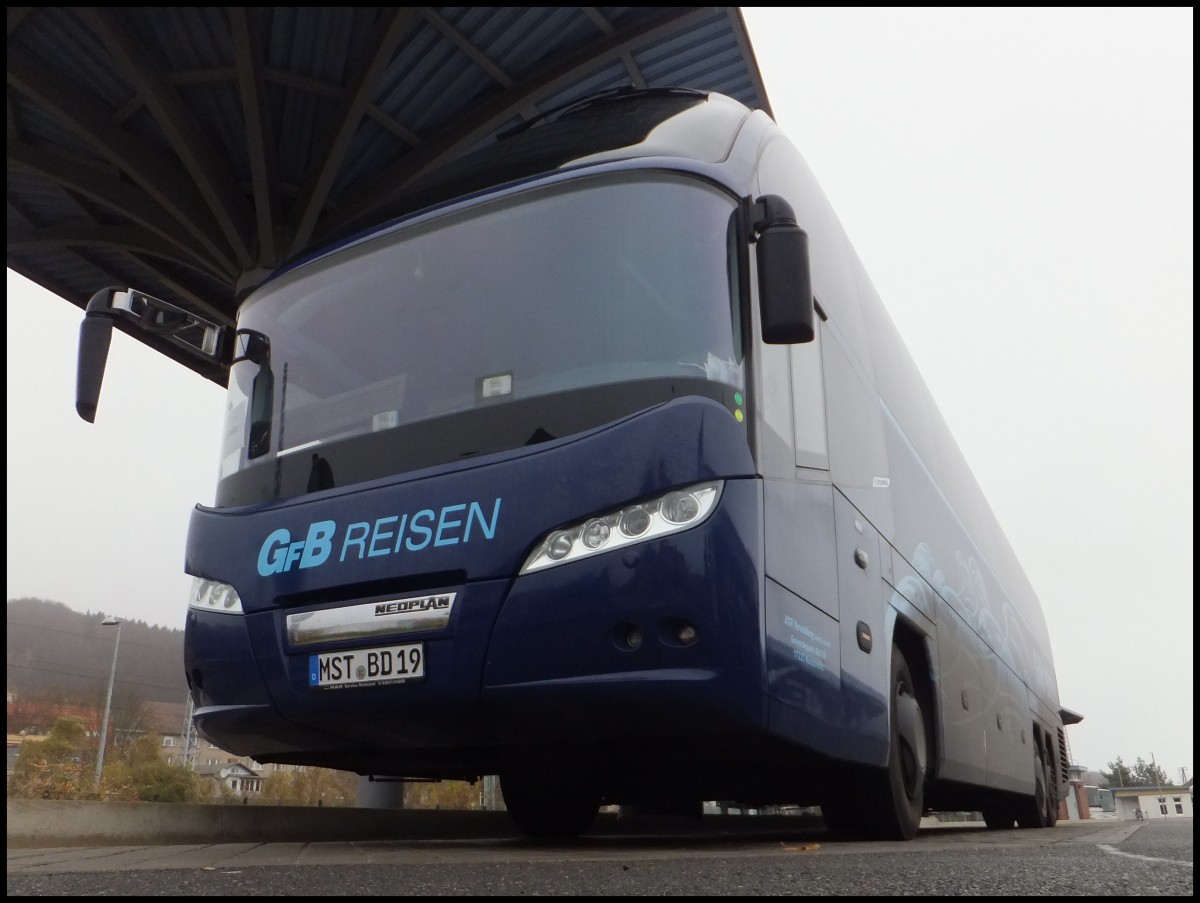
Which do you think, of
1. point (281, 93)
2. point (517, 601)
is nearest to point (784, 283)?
point (517, 601)

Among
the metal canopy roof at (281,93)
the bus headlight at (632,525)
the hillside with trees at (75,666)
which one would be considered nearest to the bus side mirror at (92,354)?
the bus headlight at (632,525)

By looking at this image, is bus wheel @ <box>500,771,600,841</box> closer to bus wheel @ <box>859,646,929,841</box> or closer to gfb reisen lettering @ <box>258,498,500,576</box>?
bus wheel @ <box>859,646,929,841</box>

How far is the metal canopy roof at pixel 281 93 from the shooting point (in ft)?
34.7

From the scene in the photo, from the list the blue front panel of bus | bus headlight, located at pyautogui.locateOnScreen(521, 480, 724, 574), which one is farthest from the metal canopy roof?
bus headlight, located at pyautogui.locateOnScreen(521, 480, 724, 574)

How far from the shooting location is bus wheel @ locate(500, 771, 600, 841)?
586cm

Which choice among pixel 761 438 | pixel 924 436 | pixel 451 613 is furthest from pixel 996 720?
pixel 451 613

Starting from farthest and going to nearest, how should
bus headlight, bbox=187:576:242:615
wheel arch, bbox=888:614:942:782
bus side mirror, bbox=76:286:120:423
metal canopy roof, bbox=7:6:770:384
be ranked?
metal canopy roof, bbox=7:6:770:384, wheel arch, bbox=888:614:942:782, bus side mirror, bbox=76:286:120:423, bus headlight, bbox=187:576:242:615

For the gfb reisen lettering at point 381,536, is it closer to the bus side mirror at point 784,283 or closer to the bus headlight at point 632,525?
the bus headlight at point 632,525

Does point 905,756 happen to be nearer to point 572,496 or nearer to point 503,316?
point 572,496

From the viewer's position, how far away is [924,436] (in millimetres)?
6820

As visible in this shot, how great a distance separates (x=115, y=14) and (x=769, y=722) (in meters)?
9.77

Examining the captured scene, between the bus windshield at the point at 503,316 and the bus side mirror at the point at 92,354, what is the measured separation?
1.73 ft

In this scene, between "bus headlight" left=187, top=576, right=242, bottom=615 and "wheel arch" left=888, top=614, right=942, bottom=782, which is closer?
"bus headlight" left=187, top=576, right=242, bottom=615

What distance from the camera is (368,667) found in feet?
11.9
